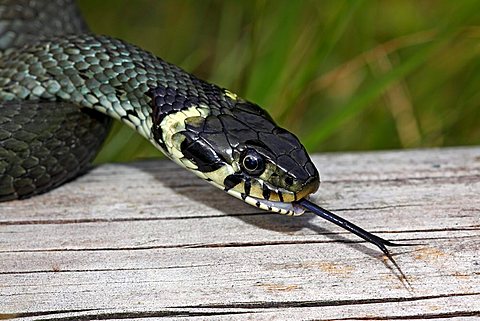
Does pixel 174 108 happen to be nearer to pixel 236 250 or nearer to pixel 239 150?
pixel 239 150

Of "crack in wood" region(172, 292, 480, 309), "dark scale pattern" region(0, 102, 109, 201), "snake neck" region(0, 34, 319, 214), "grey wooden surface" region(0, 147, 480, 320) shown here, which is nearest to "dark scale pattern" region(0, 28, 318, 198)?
"snake neck" region(0, 34, 319, 214)

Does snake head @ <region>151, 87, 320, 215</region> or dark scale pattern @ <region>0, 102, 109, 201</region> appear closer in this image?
snake head @ <region>151, 87, 320, 215</region>

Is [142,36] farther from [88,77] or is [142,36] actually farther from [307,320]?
[307,320]

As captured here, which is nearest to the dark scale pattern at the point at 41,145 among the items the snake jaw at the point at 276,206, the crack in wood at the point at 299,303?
the snake jaw at the point at 276,206

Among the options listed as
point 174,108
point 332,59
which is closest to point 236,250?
point 174,108

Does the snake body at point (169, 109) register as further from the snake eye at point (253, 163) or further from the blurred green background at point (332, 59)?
the blurred green background at point (332, 59)

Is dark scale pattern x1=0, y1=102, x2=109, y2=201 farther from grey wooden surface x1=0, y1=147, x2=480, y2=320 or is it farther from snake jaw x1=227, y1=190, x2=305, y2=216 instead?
snake jaw x1=227, y1=190, x2=305, y2=216

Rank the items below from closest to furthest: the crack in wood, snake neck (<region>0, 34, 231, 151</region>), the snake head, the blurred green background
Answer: the crack in wood → the snake head → snake neck (<region>0, 34, 231, 151</region>) → the blurred green background

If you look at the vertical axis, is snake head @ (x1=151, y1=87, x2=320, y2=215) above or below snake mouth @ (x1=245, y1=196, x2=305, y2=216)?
above
